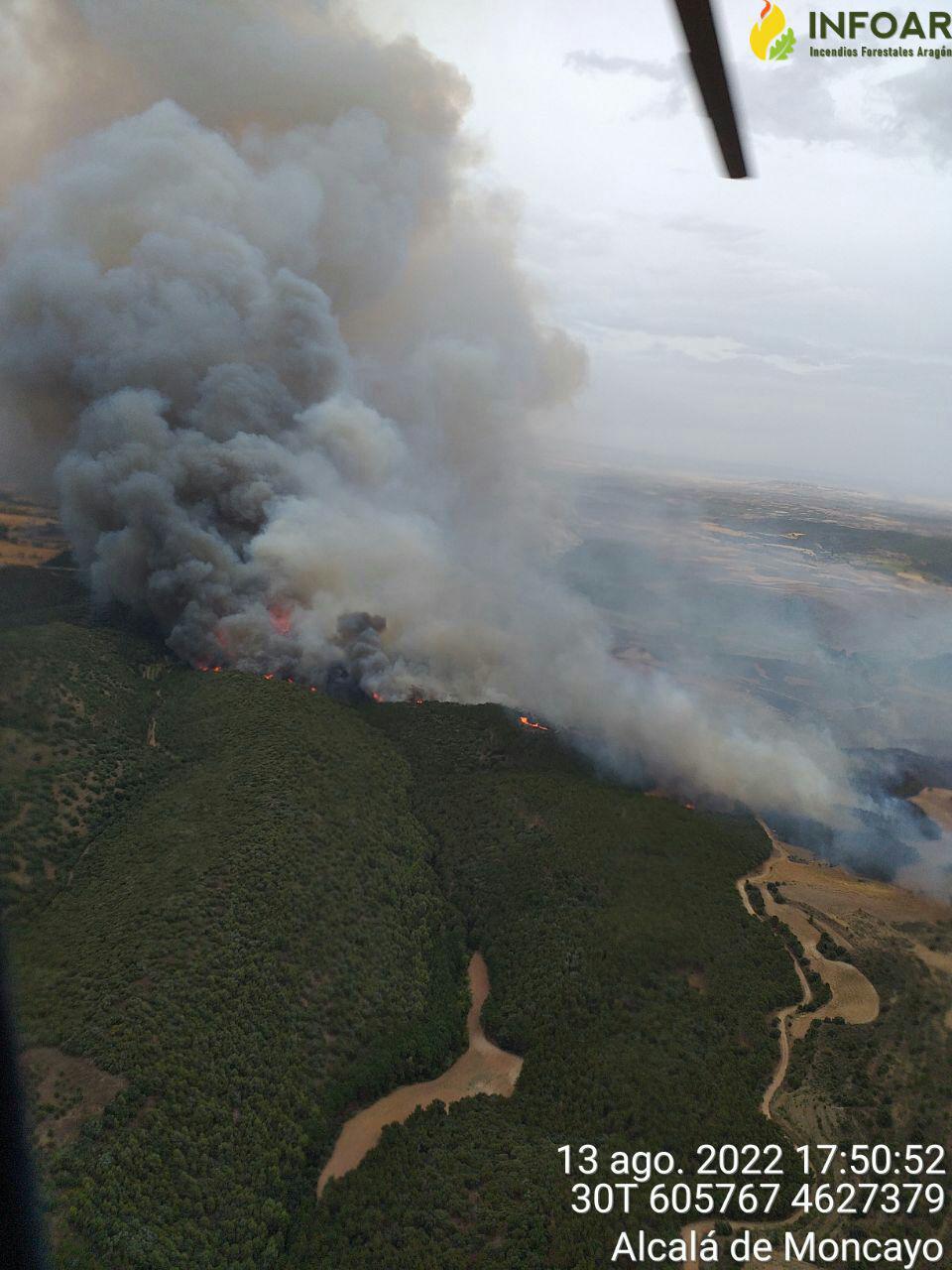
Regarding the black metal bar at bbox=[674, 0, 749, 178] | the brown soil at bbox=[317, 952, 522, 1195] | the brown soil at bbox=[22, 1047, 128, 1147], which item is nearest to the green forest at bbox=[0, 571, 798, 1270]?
the brown soil at bbox=[22, 1047, 128, 1147]

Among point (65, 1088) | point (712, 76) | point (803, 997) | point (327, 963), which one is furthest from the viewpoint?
point (803, 997)

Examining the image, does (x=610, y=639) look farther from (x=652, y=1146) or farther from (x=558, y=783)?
(x=652, y=1146)

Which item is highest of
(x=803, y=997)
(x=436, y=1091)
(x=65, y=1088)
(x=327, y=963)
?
(x=65, y=1088)

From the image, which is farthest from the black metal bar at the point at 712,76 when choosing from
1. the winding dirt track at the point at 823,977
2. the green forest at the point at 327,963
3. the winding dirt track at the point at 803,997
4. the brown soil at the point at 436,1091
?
the winding dirt track at the point at 823,977

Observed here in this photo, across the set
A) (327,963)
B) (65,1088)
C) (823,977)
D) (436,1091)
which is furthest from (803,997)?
(65,1088)

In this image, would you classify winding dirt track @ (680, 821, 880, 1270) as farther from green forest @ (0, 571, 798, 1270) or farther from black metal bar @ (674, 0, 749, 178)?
black metal bar @ (674, 0, 749, 178)

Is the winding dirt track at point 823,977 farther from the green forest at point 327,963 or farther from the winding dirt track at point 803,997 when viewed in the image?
the green forest at point 327,963

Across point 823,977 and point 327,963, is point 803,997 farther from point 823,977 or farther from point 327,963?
point 327,963
